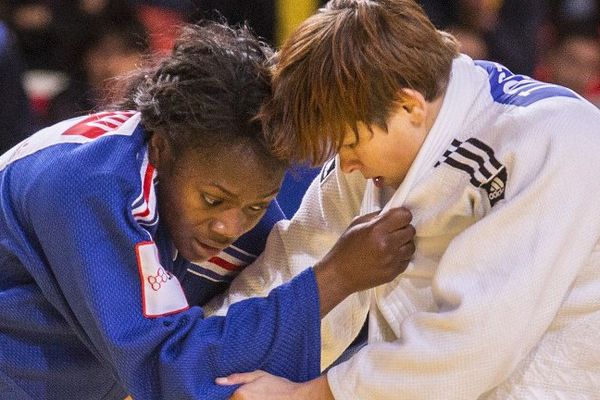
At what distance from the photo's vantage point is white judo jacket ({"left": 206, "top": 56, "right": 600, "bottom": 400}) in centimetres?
182

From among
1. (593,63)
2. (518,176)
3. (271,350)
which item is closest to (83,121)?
(271,350)

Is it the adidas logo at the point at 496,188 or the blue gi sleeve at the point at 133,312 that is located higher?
the adidas logo at the point at 496,188

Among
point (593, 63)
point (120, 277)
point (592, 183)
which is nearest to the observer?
point (592, 183)

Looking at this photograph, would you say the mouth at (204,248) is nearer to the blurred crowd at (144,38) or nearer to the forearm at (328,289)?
the forearm at (328,289)

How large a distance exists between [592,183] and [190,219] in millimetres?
735

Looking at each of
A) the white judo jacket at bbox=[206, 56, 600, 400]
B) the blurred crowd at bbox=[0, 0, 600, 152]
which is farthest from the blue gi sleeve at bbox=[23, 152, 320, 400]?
the blurred crowd at bbox=[0, 0, 600, 152]

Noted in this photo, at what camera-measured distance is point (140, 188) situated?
2035 mm

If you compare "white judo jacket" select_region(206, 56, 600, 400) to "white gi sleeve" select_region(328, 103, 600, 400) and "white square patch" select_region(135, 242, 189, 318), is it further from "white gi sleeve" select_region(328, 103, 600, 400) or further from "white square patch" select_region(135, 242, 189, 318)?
"white square patch" select_region(135, 242, 189, 318)

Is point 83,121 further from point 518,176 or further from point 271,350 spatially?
point 518,176

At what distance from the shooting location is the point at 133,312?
1.96 metres

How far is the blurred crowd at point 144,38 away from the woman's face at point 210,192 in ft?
3.83

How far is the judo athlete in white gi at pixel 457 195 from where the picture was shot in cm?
182

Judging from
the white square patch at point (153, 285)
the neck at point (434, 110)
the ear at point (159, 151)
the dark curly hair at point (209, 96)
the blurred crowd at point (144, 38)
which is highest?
the neck at point (434, 110)

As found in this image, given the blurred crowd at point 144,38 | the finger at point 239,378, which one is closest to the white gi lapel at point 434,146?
the finger at point 239,378
